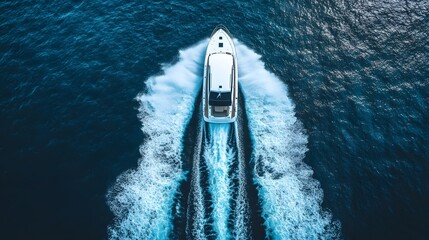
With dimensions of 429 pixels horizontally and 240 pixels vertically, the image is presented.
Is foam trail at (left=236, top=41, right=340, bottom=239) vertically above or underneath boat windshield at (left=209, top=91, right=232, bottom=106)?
underneath

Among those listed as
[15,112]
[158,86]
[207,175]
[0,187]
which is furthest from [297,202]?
[15,112]

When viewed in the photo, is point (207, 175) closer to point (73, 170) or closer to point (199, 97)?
point (199, 97)

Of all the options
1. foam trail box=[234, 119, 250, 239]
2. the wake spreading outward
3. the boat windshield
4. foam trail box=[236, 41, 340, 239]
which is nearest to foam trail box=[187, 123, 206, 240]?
the wake spreading outward

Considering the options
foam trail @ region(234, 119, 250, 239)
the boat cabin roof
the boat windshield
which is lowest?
foam trail @ region(234, 119, 250, 239)

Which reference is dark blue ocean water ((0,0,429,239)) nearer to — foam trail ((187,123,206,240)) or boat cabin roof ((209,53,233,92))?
foam trail ((187,123,206,240))

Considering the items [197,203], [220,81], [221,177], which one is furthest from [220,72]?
[197,203]

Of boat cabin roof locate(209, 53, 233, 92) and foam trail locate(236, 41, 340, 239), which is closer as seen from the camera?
foam trail locate(236, 41, 340, 239)

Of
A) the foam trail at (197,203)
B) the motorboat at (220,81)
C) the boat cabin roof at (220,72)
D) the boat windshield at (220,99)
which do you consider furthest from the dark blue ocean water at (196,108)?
the boat cabin roof at (220,72)
